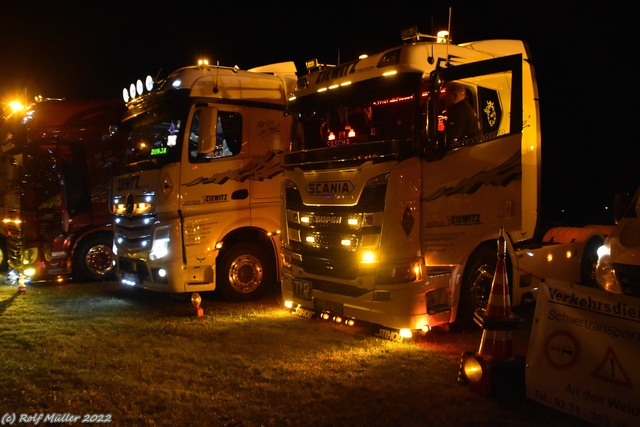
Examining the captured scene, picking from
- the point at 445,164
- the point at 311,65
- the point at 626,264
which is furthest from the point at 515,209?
the point at 311,65

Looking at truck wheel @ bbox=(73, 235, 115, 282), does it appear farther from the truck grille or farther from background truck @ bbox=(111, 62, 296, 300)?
the truck grille

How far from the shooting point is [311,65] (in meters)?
7.16

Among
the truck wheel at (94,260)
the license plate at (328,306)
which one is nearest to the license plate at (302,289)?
the license plate at (328,306)

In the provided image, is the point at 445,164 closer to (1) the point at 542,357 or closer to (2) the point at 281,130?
(1) the point at 542,357

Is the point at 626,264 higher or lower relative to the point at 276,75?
lower

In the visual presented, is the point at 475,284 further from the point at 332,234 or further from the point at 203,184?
the point at 203,184

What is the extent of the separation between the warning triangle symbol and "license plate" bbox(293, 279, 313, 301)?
3.45 metres

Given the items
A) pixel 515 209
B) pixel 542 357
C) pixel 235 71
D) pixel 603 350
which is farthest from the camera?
pixel 235 71

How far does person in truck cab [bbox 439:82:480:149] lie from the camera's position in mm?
5805

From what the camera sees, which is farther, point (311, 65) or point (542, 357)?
point (311, 65)

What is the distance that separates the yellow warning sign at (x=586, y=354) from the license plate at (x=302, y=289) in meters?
2.93

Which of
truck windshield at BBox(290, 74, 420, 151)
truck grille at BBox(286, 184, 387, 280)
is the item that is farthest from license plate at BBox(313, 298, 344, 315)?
truck windshield at BBox(290, 74, 420, 151)

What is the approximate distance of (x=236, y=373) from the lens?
5.21 meters

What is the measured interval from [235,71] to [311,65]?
1669 mm
